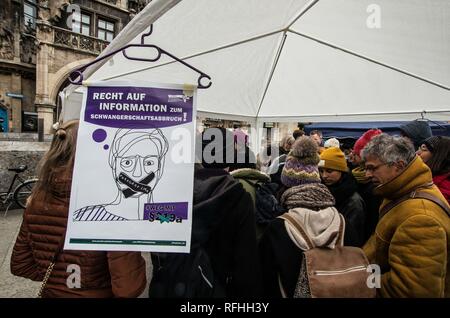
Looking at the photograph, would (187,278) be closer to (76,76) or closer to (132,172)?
(132,172)

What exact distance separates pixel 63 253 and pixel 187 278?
64cm

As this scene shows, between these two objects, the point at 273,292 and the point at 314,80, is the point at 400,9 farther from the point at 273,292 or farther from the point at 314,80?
the point at 273,292

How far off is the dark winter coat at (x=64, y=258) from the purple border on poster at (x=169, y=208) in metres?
0.27

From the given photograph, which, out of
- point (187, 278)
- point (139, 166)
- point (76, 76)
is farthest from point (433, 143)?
point (76, 76)

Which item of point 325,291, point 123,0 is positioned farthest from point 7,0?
point 325,291

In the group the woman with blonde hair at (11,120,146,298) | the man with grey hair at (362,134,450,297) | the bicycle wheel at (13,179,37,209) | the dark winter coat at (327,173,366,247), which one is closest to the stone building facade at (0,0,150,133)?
the bicycle wheel at (13,179,37,209)

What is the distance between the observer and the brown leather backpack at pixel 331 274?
1412mm

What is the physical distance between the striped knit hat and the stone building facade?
19004 mm

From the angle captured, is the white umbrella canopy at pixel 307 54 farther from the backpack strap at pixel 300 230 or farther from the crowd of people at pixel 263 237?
the backpack strap at pixel 300 230

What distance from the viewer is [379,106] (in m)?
3.95

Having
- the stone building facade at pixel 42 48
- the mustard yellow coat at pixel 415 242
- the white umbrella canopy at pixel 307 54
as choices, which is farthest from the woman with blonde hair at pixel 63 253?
the stone building facade at pixel 42 48

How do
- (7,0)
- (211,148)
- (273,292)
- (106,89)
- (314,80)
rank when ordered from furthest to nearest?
(7,0)
(314,80)
(211,148)
(273,292)
(106,89)
